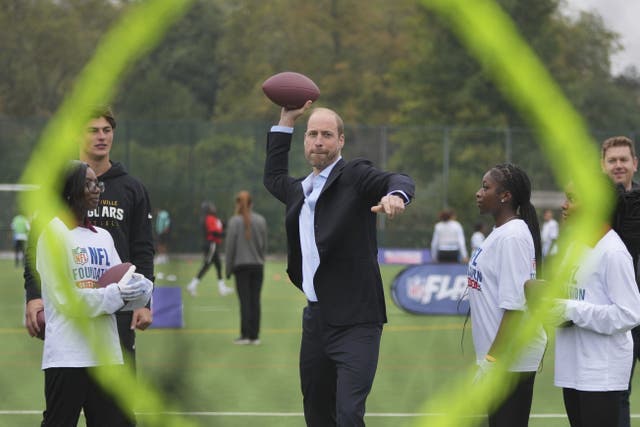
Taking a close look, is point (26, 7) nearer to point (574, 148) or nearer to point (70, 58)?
point (70, 58)

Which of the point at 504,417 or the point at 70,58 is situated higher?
the point at 70,58

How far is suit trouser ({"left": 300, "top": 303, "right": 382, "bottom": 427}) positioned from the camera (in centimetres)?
499

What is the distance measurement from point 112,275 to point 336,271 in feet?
3.06

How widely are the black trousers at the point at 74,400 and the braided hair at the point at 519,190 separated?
190 cm

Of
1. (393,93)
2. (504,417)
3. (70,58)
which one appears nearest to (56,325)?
(504,417)

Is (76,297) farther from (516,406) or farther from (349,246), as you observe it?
(516,406)

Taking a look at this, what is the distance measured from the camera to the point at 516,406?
5211 mm

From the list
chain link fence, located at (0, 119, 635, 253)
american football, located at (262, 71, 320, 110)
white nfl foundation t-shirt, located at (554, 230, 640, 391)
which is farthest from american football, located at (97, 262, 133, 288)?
chain link fence, located at (0, 119, 635, 253)

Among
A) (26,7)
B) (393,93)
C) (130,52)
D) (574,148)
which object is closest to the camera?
(574,148)

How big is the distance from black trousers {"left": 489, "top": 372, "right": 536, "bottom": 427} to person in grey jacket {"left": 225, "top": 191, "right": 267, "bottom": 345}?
7.63 meters

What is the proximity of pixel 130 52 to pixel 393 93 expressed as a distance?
2718 centimetres

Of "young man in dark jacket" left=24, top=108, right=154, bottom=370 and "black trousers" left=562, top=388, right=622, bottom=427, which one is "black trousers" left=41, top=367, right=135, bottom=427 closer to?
"young man in dark jacket" left=24, top=108, right=154, bottom=370

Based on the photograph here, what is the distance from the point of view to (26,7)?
79.4ft

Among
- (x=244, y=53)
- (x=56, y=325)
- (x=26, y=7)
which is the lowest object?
(x=56, y=325)
